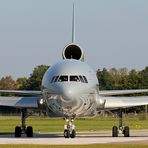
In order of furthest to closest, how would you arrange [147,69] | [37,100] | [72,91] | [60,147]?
[147,69] < [37,100] < [72,91] < [60,147]

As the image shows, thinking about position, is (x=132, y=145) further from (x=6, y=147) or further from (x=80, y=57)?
(x=80, y=57)

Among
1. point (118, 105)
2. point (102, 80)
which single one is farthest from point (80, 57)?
point (102, 80)

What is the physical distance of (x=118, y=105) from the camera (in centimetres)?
4403

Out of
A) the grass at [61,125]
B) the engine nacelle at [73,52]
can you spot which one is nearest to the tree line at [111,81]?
the grass at [61,125]

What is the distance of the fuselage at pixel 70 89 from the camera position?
38.1 metres

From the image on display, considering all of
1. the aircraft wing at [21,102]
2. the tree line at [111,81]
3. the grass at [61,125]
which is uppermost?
the tree line at [111,81]

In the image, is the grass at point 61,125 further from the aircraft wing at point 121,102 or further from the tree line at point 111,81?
the tree line at point 111,81

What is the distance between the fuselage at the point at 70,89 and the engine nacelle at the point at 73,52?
481 centimetres

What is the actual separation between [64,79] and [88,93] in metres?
1.69

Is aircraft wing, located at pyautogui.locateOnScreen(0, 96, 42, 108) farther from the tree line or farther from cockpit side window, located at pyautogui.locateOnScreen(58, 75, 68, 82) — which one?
the tree line

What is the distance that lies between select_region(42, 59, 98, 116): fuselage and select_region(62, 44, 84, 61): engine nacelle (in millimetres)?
4806

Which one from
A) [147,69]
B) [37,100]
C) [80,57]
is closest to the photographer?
[37,100]

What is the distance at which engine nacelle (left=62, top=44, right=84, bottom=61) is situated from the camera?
4616 cm

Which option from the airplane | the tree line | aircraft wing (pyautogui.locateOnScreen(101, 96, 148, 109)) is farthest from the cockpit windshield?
the tree line
